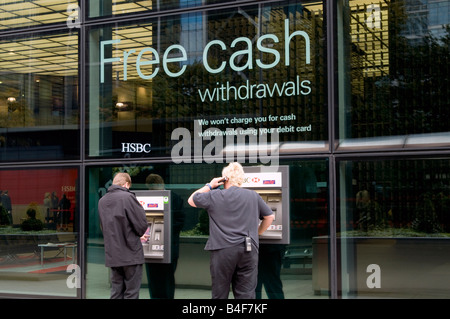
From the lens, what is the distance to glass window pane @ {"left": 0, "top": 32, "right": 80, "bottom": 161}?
8047 millimetres

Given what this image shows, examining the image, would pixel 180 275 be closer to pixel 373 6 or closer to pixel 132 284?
pixel 132 284

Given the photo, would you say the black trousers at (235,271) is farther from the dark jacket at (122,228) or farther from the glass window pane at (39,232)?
the glass window pane at (39,232)

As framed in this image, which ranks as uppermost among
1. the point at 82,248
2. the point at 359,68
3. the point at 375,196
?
the point at 359,68

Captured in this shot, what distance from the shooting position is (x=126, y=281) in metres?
6.36

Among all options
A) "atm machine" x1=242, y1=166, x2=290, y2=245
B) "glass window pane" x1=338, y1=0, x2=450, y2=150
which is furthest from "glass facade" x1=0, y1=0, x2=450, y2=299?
"atm machine" x1=242, y1=166, x2=290, y2=245

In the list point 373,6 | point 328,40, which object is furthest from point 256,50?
point 373,6

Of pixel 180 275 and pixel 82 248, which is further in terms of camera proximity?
pixel 82 248

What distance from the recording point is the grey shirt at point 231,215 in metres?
5.68

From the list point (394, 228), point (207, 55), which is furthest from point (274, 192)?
point (207, 55)

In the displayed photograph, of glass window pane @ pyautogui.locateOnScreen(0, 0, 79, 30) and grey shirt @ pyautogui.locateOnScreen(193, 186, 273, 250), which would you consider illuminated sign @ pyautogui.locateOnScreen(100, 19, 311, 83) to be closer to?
glass window pane @ pyautogui.locateOnScreen(0, 0, 79, 30)

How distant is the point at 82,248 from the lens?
7.87m

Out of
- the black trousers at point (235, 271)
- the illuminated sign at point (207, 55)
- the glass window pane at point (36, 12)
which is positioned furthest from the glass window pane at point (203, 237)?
the glass window pane at point (36, 12)

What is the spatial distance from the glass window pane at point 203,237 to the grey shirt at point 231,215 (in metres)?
0.95
